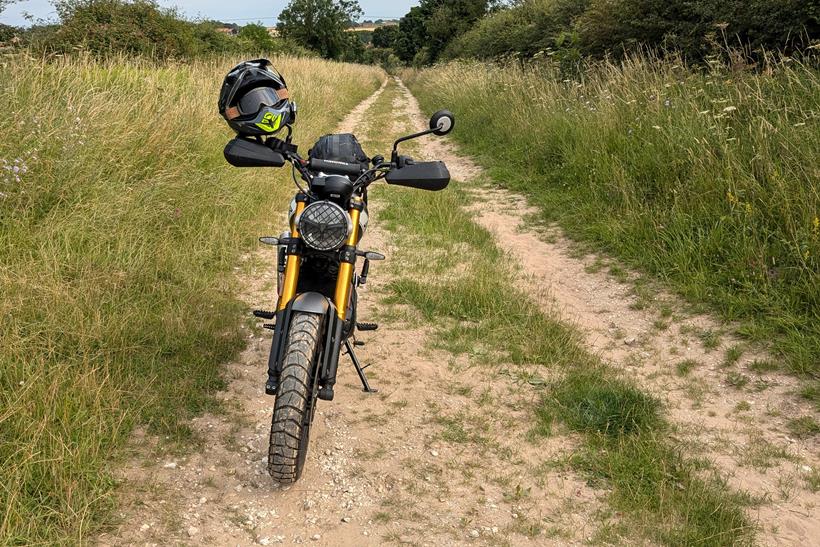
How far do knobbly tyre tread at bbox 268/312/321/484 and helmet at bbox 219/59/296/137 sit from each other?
0.86m

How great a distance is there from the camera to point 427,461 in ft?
9.24

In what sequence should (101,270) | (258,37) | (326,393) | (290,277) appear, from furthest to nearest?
(258,37) → (101,270) → (290,277) → (326,393)

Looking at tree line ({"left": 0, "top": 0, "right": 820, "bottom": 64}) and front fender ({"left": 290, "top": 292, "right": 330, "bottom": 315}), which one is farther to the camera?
tree line ({"left": 0, "top": 0, "right": 820, "bottom": 64})

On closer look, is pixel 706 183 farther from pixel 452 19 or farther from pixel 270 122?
pixel 452 19

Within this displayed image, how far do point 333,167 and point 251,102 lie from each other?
44cm

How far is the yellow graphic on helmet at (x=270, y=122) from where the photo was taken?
2.70 metres

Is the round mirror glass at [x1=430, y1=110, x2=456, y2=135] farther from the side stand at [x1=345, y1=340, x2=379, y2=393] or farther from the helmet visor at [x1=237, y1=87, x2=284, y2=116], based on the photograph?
the side stand at [x1=345, y1=340, x2=379, y2=393]

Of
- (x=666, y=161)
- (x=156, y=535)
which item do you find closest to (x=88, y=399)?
(x=156, y=535)

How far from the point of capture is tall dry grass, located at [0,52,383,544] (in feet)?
7.84

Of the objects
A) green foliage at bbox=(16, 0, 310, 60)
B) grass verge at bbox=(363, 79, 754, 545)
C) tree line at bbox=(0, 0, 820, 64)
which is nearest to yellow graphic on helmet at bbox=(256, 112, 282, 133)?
grass verge at bbox=(363, 79, 754, 545)

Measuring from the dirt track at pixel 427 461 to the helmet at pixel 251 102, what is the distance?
4.52 ft

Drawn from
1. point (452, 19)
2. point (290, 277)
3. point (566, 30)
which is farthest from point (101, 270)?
point (452, 19)

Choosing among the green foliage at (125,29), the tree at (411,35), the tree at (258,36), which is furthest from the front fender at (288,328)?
the tree at (411,35)

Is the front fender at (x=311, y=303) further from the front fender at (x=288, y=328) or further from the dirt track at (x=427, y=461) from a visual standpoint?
the dirt track at (x=427, y=461)
